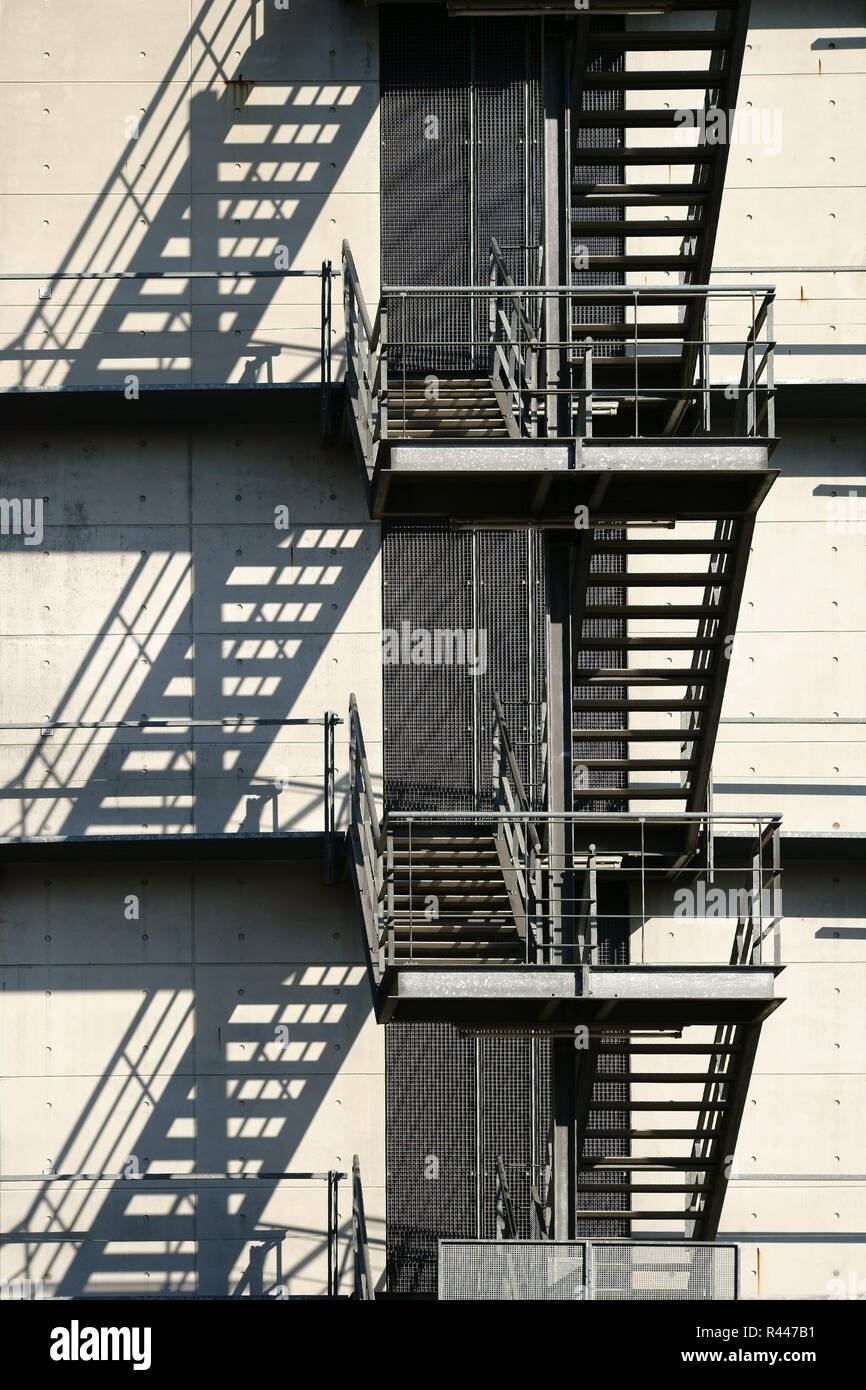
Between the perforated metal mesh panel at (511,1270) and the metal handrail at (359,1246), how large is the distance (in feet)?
7.57

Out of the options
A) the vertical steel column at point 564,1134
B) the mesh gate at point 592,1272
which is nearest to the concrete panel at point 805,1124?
the vertical steel column at point 564,1134

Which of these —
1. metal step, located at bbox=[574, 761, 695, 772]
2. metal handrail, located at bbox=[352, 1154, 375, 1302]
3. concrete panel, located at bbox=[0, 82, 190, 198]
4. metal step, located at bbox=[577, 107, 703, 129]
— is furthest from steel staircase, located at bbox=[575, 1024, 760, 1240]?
concrete panel, located at bbox=[0, 82, 190, 198]

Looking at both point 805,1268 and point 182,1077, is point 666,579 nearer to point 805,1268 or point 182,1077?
point 182,1077

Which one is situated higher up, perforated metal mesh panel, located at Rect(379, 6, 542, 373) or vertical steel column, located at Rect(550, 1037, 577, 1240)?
perforated metal mesh panel, located at Rect(379, 6, 542, 373)

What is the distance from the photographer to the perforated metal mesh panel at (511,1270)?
11938mm

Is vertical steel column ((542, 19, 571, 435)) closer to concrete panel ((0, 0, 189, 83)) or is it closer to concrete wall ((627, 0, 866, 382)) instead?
concrete wall ((627, 0, 866, 382))

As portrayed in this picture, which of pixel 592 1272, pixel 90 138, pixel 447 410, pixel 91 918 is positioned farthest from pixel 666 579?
pixel 90 138

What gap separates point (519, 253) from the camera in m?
16.2

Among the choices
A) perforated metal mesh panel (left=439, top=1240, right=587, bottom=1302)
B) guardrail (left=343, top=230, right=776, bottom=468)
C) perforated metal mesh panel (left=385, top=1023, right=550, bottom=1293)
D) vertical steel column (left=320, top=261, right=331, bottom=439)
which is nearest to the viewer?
perforated metal mesh panel (left=439, top=1240, right=587, bottom=1302)

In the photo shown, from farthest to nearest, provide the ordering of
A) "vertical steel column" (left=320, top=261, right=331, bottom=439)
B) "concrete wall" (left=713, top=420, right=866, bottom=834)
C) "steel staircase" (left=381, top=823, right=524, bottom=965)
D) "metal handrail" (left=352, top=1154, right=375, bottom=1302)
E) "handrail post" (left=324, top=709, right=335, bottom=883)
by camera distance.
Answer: "concrete wall" (left=713, top=420, right=866, bottom=834), "vertical steel column" (left=320, top=261, right=331, bottom=439), "handrail post" (left=324, top=709, right=335, bottom=883), "metal handrail" (left=352, top=1154, right=375, bottom=1302), "steel staircase" (left=381, top=823, right=524, bottom=965)

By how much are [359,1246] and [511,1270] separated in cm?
267

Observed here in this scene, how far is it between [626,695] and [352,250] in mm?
4161

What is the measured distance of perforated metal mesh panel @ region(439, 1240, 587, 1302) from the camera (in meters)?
11.9

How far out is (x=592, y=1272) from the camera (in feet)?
39.0
